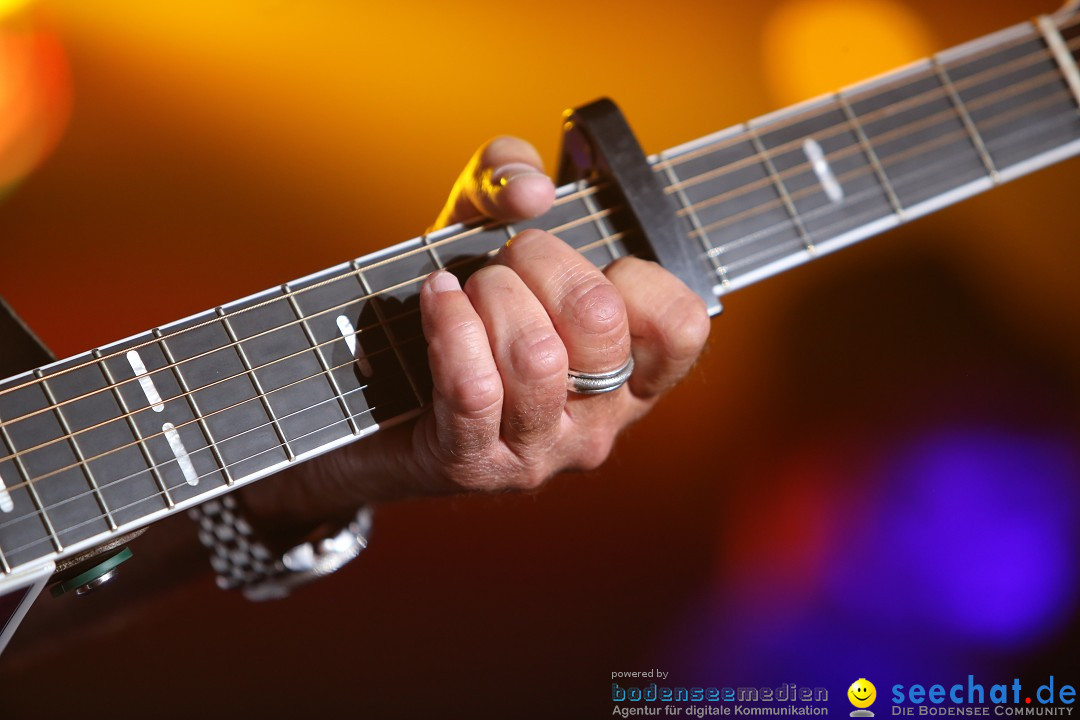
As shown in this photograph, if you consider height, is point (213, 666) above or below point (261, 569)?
below

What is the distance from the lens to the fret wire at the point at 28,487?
1.78 feet

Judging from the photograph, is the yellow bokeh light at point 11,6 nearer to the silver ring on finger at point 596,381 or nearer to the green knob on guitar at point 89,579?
the green knob on guitar at point 89,579

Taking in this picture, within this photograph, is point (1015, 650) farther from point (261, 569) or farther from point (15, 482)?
point (15, 482)

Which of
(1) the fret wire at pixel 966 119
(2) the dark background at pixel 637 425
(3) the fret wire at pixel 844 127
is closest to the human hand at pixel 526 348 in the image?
(3) the fret wire at pixel 844 127

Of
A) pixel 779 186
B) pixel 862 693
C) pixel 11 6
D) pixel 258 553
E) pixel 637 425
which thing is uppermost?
pixel 11 6

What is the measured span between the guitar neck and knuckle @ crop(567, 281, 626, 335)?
8cm

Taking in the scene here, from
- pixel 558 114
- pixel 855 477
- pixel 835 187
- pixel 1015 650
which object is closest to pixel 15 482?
pixel 835 187

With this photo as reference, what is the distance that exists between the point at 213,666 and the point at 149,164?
1035mm

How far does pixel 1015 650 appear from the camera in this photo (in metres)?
1.51

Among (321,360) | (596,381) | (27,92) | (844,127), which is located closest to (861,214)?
(844,127)

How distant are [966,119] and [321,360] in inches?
29.5

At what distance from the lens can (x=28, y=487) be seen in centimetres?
55

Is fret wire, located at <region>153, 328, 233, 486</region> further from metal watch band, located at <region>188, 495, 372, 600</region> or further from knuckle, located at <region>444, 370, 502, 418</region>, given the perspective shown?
metal watch band, located at <region>188, 495, 372, 600</region>

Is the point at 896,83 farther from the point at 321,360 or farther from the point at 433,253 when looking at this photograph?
the point at 321,360
